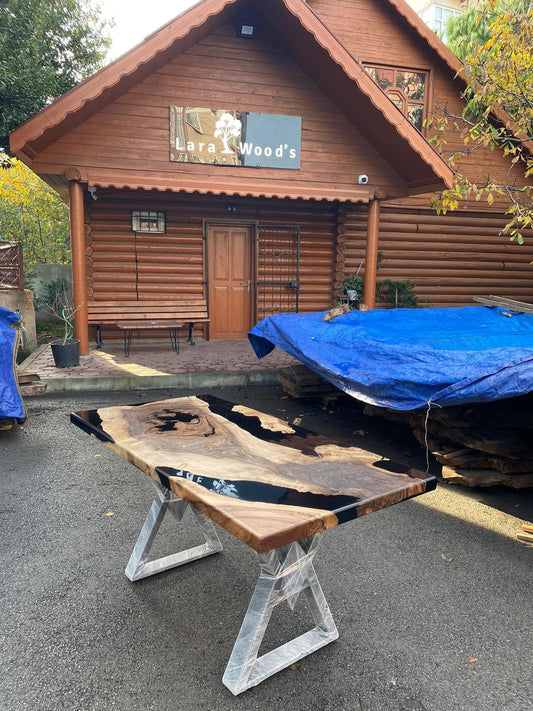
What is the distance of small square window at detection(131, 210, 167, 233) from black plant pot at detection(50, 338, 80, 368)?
3.49 m

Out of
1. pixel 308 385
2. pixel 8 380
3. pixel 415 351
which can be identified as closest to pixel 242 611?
pixel 415 351

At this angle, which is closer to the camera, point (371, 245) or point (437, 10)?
point (371, 245)

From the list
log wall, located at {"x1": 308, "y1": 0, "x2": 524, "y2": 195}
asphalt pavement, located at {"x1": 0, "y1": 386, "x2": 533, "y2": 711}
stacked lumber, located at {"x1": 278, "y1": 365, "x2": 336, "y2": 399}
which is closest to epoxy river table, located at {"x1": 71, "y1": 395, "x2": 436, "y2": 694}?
asphalt pavement, located at {"x1": 0, "y1": 386, "x2": 533, "y2": 711}

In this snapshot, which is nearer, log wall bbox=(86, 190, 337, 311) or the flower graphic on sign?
the flower graphic on sign

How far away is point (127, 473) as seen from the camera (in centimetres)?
434

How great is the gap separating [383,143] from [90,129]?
524 cm

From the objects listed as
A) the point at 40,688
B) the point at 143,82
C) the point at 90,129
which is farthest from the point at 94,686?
the point at 143,82

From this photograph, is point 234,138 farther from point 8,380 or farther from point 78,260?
point 8,380

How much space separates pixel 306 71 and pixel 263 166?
2004 mm

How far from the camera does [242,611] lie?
2.58m

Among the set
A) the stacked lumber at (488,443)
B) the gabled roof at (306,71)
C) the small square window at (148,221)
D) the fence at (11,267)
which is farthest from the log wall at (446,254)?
the stacked lumber at (488,443)

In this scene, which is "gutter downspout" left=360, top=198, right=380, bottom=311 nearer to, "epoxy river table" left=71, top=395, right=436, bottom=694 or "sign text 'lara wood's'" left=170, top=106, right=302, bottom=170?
"sign text 'lara wood's'" left=170, top=106, right=302, bottom=170

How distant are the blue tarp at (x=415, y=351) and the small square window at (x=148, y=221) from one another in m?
4.73

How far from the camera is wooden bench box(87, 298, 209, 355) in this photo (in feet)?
30.2
